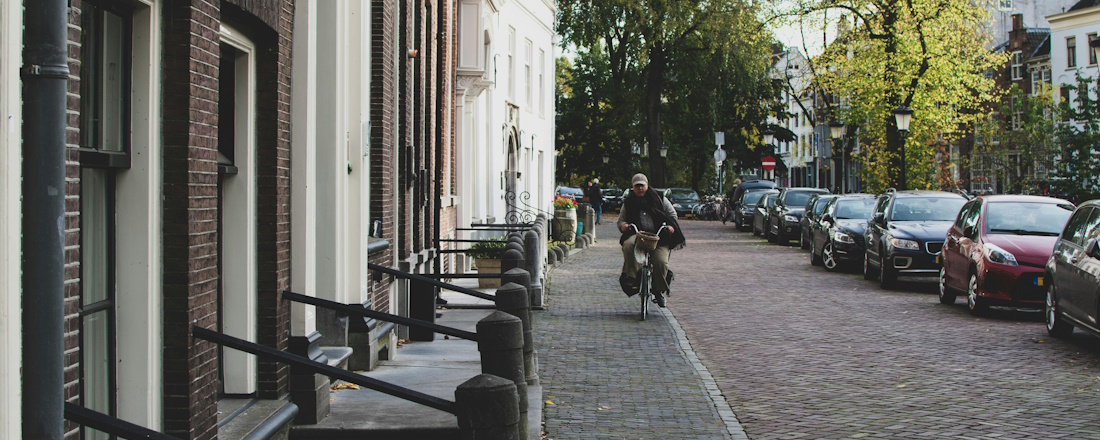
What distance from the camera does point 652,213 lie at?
1459 cm

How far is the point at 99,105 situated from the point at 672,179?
7147cm

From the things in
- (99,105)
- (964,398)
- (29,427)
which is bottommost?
(964,398)

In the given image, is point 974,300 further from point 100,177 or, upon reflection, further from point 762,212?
point 762,212

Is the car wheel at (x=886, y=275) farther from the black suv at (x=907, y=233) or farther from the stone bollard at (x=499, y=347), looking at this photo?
the stone bollard at (x=499, y=347)

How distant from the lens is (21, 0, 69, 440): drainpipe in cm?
265

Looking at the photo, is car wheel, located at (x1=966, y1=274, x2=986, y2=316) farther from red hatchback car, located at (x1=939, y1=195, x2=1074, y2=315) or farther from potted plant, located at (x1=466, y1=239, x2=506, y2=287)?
potted plant, located at (x1=466, y1=239, x2=506, y2=287)

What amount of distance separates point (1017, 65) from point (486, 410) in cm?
6892

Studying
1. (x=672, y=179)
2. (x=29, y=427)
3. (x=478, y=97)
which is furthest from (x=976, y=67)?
(x=29, y=427)

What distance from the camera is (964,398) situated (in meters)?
9.02

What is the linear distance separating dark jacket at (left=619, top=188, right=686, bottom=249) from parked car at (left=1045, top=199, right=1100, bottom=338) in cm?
416

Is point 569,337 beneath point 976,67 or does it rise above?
beneath

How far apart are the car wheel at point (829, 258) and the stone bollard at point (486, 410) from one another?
745 inches

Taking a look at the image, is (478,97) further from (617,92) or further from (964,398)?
(617,92)

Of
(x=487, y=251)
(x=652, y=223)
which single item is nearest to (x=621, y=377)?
(x=652, y=223)
